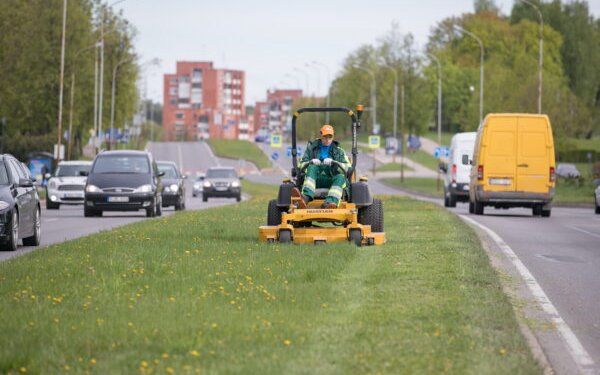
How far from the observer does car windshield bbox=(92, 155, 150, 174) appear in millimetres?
36844

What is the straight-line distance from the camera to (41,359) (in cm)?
877

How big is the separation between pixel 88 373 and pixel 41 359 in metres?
0.57

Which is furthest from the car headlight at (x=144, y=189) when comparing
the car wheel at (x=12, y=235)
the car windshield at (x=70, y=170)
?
the car wheel at (x=12, y=235)

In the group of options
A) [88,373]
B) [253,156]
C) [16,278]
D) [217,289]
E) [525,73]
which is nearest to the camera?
[88,373]

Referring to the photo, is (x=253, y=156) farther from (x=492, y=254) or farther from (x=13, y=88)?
(x=492, y=254)

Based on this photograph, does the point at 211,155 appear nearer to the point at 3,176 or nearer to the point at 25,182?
the point at 25,182

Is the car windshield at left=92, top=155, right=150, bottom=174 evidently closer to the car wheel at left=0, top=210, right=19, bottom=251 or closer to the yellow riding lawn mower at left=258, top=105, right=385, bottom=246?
the car wheel at left=0, top=210, right=19, bottom=251

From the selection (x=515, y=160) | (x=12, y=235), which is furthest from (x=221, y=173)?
(x=12, y=235)

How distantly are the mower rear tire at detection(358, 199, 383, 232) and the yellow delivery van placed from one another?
17.0m

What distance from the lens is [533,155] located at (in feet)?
124

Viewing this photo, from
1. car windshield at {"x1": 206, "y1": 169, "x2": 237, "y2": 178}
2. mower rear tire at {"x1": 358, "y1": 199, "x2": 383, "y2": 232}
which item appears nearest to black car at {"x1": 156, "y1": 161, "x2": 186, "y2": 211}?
car windshield at {"x1": 206, "y1": 169, "x2": 237, "y2": 178}

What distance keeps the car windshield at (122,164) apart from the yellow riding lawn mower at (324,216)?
16.1m

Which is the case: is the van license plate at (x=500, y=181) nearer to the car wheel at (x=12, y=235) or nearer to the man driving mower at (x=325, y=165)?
the man driving mower at (x=325, y=165)

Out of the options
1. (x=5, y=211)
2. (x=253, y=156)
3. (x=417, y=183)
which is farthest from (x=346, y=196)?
(x=253, y=156)
